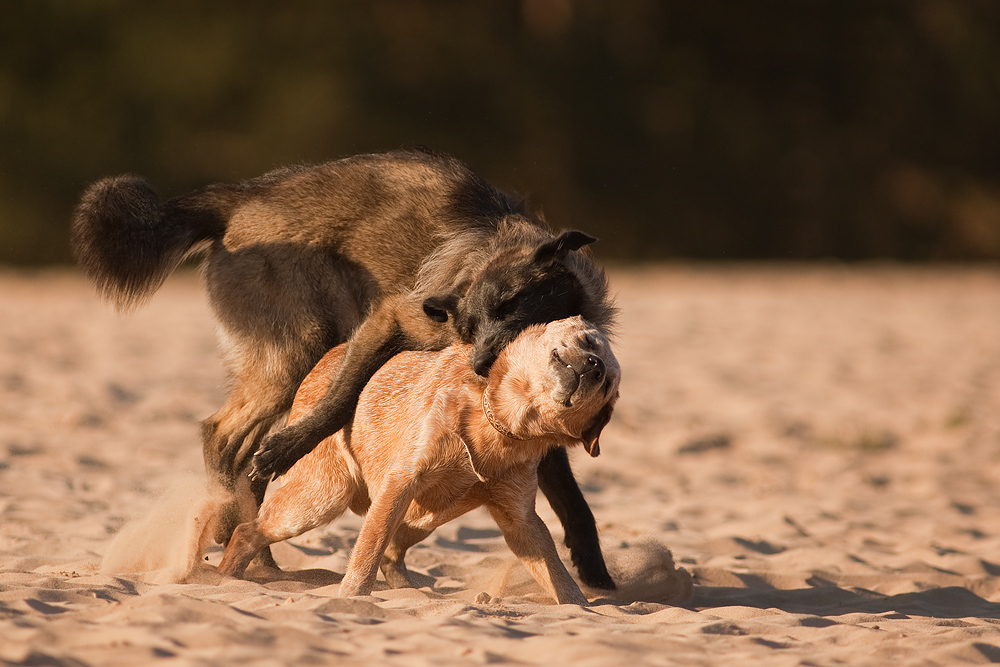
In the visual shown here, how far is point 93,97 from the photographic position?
22891 millimetres

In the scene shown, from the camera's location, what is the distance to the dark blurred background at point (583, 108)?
74.8 ft

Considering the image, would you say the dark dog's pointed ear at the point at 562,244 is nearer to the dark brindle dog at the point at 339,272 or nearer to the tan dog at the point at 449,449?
the dark brindle dog at the point at 339,272

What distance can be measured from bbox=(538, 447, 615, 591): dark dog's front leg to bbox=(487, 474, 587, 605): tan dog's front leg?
2.55 feet

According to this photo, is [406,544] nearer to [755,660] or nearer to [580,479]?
[755,660]

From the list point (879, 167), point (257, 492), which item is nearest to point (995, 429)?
point (257, 492)

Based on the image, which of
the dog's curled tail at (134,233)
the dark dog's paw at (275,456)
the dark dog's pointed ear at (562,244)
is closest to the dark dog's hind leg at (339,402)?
the dark dog's paw at (275,456)

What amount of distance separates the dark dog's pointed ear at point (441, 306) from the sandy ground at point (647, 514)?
1.25m

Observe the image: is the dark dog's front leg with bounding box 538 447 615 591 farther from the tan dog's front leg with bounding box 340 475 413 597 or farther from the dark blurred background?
the dark blurred background

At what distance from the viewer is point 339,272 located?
19.0ft

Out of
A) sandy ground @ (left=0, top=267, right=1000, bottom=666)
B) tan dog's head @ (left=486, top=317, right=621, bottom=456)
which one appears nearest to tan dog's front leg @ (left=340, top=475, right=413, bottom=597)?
sandy ground @ (left=0, top=267, right=1000, bottom=666)

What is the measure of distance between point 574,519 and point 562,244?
1.34 metres

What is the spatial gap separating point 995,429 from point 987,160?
19.6 meters

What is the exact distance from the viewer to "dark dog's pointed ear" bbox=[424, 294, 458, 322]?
17.6 ft

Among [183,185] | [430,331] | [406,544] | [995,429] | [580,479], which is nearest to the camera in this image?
[406,544]
